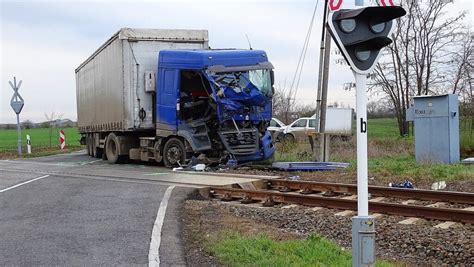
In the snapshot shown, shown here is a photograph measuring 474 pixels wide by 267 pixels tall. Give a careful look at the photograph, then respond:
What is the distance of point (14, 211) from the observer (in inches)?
401

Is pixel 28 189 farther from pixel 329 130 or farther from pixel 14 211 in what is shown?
pixel 329 130

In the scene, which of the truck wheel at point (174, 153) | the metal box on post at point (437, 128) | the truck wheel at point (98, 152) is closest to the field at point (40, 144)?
the truck wheel at point (98, 152)

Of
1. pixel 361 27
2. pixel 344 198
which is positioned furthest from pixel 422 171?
pixel 361 27

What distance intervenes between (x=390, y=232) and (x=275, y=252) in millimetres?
2228

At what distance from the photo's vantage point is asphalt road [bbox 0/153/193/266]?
6.68 metres

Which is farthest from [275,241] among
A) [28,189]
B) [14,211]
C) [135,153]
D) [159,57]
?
[135,153]

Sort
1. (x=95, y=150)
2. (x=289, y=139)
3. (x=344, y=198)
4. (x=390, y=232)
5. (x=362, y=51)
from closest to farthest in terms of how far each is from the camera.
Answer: (x=362, y=51), (x=390, y=232), (x=344, y=198), (x=95, y=150), (x=289, y=139)

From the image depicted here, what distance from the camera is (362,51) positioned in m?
4.78

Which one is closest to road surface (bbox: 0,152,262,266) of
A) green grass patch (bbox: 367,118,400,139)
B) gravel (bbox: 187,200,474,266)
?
gravel (bbox: 187,200,474,266)

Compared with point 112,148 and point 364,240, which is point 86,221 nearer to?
point 364,240

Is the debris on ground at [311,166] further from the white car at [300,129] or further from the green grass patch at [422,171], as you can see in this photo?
the white car at [300,129]

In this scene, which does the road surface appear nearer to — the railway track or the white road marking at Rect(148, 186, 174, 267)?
the white road marking at Rect(148, 186, 174, 267)

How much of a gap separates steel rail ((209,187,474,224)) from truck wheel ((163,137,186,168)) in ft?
18.5

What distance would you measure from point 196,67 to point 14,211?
7.93 metres
